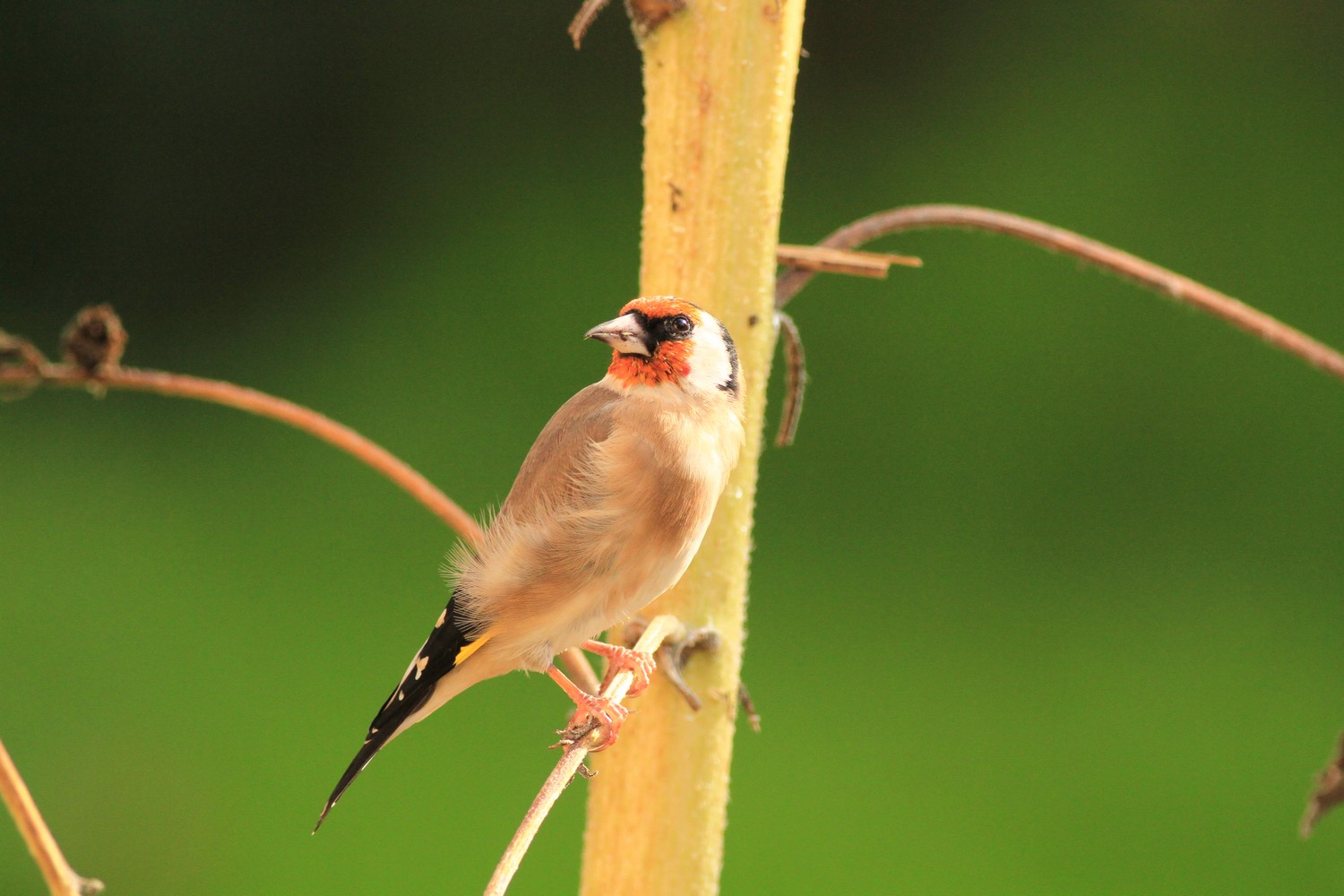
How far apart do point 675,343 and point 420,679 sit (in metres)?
0.23

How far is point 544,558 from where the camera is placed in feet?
2.33

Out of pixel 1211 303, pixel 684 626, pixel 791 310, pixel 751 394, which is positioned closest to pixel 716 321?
pixel 751 394

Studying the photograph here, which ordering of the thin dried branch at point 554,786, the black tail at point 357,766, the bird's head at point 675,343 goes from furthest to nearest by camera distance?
the bird's head at point 675,343
the black tail at point 357,766
the thin dried branch at point 554,786

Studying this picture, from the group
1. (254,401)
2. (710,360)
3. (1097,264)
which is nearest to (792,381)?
(710,360)

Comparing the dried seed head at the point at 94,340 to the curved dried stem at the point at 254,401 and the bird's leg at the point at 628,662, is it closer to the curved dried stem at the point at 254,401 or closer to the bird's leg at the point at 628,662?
the curved dried stem at the point at 254,401

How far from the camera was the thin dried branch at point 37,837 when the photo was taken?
1.43 ft

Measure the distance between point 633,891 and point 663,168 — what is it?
0.36m

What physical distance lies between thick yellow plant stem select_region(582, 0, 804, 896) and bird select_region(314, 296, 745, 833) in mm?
20

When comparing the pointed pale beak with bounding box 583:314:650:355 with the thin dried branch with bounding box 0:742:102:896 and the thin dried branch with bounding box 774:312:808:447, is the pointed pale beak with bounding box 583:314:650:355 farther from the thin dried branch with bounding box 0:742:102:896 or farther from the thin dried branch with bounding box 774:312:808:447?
the thin dried branch with bounding box 0:742:102:896

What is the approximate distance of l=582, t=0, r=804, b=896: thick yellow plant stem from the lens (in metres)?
0.62

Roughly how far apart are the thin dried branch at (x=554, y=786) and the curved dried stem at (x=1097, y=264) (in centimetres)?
19

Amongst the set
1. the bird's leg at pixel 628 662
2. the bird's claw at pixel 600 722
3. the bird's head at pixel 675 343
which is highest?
the bird's head at pixel 675 343

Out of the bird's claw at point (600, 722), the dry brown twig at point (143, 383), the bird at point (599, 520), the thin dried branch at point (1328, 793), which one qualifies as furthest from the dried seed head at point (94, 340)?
the thin dried branch at point (1328, 793)

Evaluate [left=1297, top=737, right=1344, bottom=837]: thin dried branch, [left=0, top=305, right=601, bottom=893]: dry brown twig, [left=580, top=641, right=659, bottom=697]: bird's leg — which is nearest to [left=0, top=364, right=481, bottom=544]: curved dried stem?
[left=0, top=305, right=601, bottom=893]: dry brown twig
